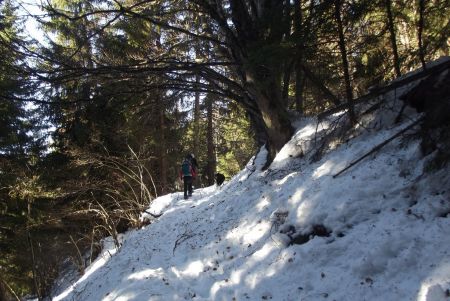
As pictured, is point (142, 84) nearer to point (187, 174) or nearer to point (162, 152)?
point (187, 174)

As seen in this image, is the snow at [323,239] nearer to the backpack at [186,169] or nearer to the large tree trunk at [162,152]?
the backpack at [186,169]

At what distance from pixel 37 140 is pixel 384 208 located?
18.2 m

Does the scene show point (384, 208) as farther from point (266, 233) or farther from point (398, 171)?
point (266, 233)

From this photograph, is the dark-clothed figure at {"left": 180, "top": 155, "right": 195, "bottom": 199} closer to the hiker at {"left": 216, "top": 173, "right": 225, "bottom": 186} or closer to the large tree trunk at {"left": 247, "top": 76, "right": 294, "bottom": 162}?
the hiker at {"left": 216, "top": 173, "right": 225, "bottom": 186}

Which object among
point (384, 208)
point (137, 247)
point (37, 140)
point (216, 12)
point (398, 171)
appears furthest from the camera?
point (37, 140)

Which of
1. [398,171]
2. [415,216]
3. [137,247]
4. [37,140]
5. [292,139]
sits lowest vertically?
[137,247]

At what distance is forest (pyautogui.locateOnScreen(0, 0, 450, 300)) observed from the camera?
8.71 metres

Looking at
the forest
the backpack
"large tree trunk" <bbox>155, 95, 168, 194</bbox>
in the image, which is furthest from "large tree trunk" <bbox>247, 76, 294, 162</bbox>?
"large tree trunk" <bbox>155, 95, 168, 194</bbox>

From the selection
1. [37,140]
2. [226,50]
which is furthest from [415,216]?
[37,140]

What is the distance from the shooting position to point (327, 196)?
6.50m

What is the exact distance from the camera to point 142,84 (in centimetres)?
1238

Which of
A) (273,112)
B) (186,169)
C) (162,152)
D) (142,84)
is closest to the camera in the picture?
(273,112)

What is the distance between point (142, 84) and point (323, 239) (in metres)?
8.25

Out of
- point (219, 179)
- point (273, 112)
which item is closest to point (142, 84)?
point (273, 112)
